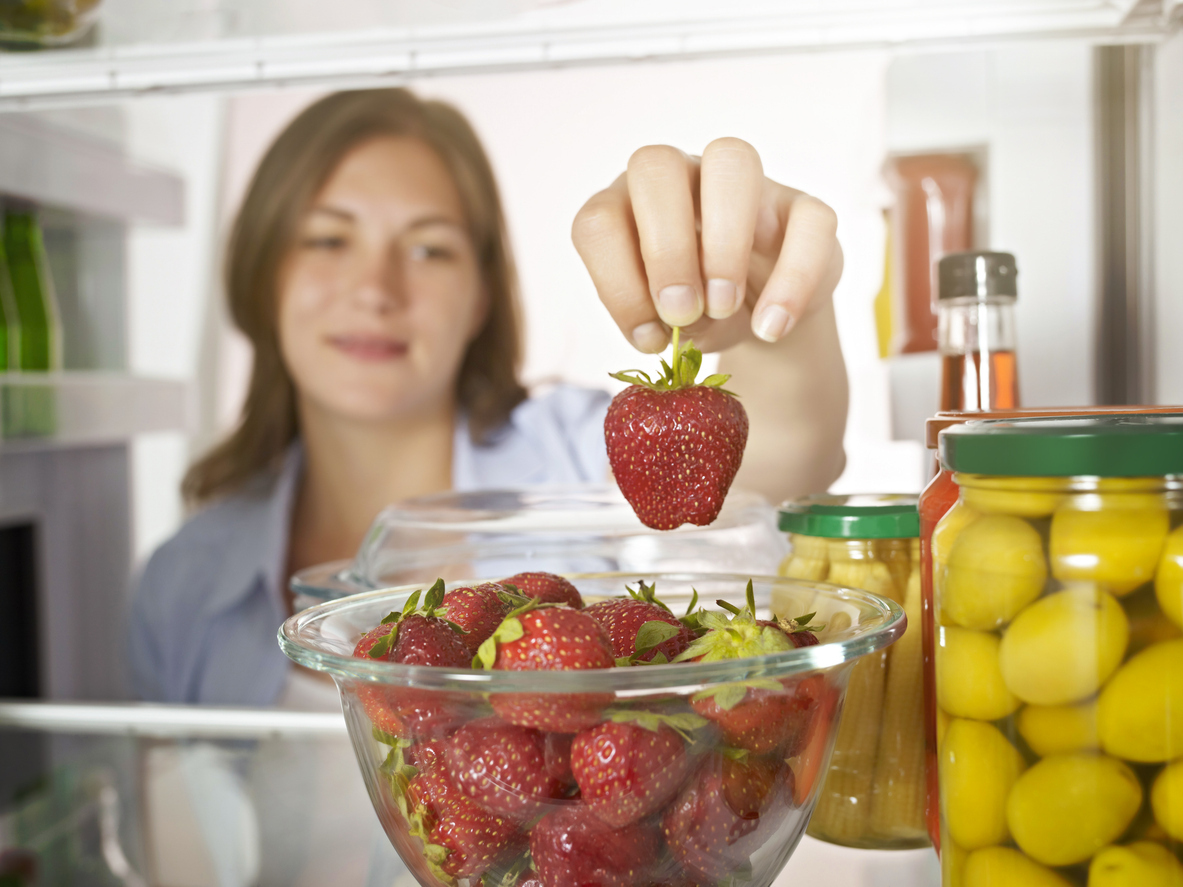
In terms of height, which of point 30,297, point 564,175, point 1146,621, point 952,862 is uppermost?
point 564,175

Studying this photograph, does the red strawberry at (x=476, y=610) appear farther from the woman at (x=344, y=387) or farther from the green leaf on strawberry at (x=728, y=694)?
the woman at (x=344, y=387)

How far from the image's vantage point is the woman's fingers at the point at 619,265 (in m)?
0.49

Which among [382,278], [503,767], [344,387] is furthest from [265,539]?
[503,767]

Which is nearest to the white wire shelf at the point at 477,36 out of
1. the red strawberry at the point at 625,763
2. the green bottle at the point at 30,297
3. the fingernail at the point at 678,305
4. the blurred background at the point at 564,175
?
the blurred background at the point at 564,175

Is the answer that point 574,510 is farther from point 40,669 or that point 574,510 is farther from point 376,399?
point 40,669

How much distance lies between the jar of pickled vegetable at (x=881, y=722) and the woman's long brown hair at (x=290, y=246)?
0.72m

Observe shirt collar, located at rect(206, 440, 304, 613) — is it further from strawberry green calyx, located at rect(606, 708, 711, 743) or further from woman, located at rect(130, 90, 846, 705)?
strawberry green calyx, located at rect(606, 708, 711, 743)

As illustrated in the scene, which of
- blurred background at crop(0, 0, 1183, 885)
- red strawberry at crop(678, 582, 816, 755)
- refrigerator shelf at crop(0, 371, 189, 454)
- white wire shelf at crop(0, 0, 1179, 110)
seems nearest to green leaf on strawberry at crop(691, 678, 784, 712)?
red strawberry at crop(678, 582, 816, 755)

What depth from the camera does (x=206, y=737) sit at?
844mm

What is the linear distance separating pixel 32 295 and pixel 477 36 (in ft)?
2.58

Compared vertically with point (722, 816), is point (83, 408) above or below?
above

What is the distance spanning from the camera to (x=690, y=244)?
0.46 meters

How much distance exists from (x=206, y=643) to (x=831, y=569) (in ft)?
3.13

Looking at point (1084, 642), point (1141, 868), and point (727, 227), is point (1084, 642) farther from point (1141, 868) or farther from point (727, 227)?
point (727, 227)
